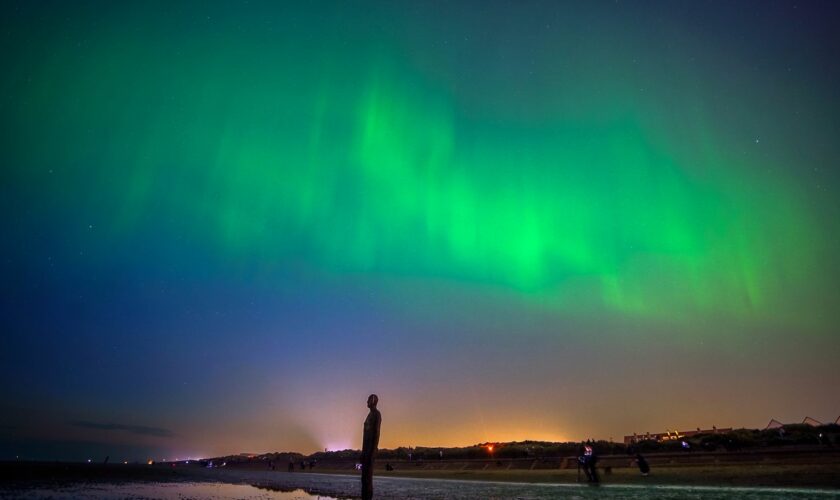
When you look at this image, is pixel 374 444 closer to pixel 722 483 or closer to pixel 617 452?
pixel 722 483

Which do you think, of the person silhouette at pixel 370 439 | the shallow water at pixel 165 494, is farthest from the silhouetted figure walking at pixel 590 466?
the person silhouette at pixel 370 439

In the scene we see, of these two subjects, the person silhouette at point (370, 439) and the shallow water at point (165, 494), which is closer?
the person silhouette at point (370, 439)

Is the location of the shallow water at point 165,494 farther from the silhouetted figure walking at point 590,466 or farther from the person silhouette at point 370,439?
the silhouetted figure walking at point 590,466

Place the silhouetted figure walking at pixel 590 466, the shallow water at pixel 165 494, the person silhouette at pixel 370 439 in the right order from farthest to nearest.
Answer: the silhouetted figure walking at pixel 590 466, the shallow water at pixel 165 494, the person silhouette at pixel 370 439

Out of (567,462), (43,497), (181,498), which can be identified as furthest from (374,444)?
(567,462)

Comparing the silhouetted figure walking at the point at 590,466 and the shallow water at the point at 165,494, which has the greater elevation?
the silhouetted figure walking at the point at 590,466

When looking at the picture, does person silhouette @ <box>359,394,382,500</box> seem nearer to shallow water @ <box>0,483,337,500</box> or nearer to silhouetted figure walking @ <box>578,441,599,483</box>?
shallow water @ <box>0,483,337,500</box>

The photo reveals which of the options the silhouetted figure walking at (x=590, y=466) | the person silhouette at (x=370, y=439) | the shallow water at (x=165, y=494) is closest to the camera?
the person silhouette at (x=370, y=439)

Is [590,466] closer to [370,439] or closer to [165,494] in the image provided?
[370,439]

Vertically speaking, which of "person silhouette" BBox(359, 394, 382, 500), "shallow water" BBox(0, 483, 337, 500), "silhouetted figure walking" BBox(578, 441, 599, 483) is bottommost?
"shallow water" BBox(0, 483, 337, 500)

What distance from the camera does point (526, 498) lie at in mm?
24750

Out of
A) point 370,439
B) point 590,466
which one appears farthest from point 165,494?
point 590,466

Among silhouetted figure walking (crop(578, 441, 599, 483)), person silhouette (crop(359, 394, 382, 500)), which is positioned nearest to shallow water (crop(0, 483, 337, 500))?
person silhouette (crop(359, 394, 382, 500))

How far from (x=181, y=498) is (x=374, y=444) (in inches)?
962
